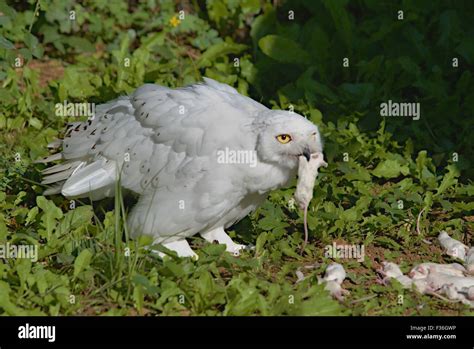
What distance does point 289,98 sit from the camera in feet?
28.7

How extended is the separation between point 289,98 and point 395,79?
1.00m

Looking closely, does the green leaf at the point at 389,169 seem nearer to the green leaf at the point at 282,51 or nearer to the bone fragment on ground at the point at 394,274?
the bone fragment on ground at the point at 394,274

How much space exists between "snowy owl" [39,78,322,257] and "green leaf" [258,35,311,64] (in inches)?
91.0

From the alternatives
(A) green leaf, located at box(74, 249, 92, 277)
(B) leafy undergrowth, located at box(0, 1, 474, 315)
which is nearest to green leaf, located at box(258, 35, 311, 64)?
(B) leafy undergrowth, located at box(0, 1, 474, 315)

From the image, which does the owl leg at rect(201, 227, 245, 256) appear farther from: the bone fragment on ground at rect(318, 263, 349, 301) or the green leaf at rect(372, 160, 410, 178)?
the green leaf at rect(372, 160, 410, 178)

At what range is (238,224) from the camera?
23.2 ft

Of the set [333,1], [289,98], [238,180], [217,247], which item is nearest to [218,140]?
[238,180]

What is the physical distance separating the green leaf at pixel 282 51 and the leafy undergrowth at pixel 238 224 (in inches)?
0.7

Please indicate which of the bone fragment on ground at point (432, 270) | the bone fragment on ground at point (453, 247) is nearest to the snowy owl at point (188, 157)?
the bone fragment on ground at point (432, 270)

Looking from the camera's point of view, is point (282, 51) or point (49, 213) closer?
point (49, 213)

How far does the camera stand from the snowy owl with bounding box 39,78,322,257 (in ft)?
20.0

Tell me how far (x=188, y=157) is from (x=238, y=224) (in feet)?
3.26

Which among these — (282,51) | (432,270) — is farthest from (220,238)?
(282,51)

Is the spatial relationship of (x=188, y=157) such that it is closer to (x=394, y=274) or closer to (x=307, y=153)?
(x=307, y=153)
